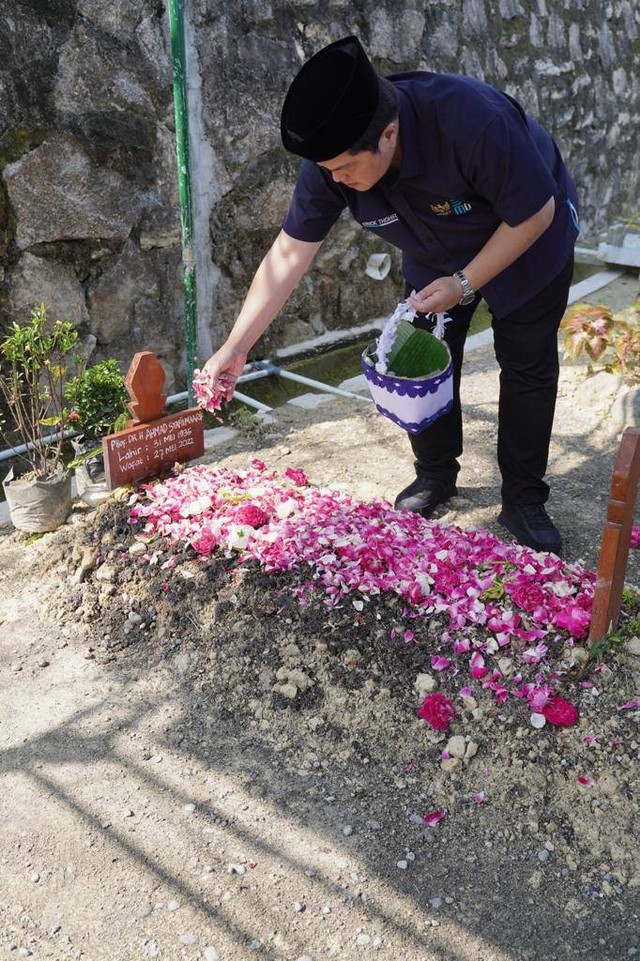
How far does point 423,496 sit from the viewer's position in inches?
122

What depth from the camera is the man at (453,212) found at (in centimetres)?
201

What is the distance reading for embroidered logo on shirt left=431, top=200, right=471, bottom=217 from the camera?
7.62 ft

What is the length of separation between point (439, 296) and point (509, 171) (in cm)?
35

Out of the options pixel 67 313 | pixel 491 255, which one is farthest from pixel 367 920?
pixel 67 313

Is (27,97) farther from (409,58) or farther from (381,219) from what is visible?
(409,58)

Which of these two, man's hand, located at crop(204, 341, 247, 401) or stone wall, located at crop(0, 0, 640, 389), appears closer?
man's hand, located at crop(204, 341, 247, 401)

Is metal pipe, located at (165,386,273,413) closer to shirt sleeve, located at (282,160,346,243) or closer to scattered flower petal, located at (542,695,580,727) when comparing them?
shirt sleeve, located at (282,160,346,243)

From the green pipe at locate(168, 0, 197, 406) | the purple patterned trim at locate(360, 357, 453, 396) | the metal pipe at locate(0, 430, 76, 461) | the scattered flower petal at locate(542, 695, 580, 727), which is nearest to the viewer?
the scattered flower petal at locate(542, 695, 580, 727)

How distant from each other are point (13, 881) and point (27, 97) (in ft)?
9.11

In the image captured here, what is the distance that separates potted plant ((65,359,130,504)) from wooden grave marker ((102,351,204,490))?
166 millimetres

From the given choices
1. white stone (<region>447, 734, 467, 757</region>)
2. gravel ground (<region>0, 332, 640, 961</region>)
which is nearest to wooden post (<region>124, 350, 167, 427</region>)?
gravel ground (<region>0, 332, 640, 961</region>)

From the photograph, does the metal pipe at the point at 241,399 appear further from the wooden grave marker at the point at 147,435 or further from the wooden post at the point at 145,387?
the wooden post at the point at 145,387

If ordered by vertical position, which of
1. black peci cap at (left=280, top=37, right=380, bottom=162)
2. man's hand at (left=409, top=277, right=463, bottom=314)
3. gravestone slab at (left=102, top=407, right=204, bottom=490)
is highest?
black peci cap at (left=280, top=37, right=380, bottom=162)

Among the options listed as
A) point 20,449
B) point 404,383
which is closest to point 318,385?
point 20,449
